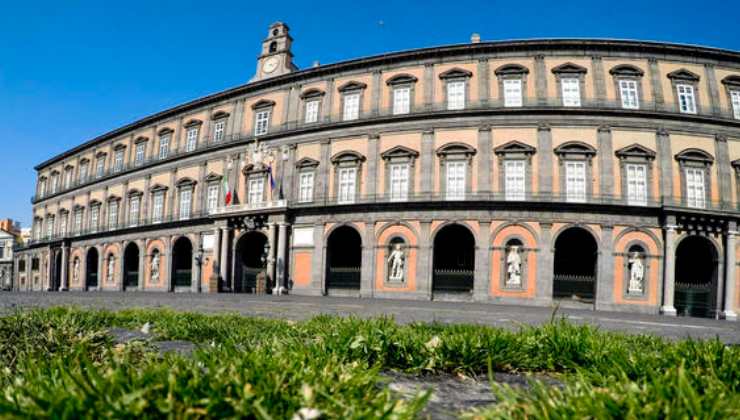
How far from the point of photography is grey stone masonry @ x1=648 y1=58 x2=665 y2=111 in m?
23.6

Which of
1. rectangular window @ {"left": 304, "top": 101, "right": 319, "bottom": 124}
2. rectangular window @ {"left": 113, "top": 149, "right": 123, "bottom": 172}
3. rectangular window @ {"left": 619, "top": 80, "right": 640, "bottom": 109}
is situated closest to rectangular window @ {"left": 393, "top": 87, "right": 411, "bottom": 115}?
rectangular window @ {"left": 304, "top": 101, "right": 319, "bottom": 124}

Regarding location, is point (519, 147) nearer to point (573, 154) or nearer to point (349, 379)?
point (573, 154)

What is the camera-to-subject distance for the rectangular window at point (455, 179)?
948 inches

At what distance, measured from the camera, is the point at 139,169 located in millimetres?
36812

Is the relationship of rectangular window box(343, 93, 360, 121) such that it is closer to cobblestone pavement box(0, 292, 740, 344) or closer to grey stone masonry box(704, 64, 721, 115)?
cobblestone pavement box(0, 292, 740, 344)

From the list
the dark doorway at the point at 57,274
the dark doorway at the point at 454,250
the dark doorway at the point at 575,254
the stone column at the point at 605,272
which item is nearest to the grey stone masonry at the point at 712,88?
the stone column at the point at 605,272

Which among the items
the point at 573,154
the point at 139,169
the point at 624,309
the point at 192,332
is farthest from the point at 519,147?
the point at 139,169

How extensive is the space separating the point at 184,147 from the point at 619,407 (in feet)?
121

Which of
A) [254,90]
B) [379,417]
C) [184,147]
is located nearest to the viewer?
[379,417]

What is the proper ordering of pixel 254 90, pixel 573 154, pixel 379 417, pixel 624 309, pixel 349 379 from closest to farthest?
1. pixel 379 417
2. pixel 349 379
3. pixel 624 309
4. pixel 573 154
5. pixel 254 90

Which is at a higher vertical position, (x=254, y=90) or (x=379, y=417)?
(x=254, y=90)

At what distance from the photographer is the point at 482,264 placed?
22.8 m

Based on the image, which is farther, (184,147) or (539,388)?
(184,147)

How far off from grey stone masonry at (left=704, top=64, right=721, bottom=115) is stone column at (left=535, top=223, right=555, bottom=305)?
11.7m
